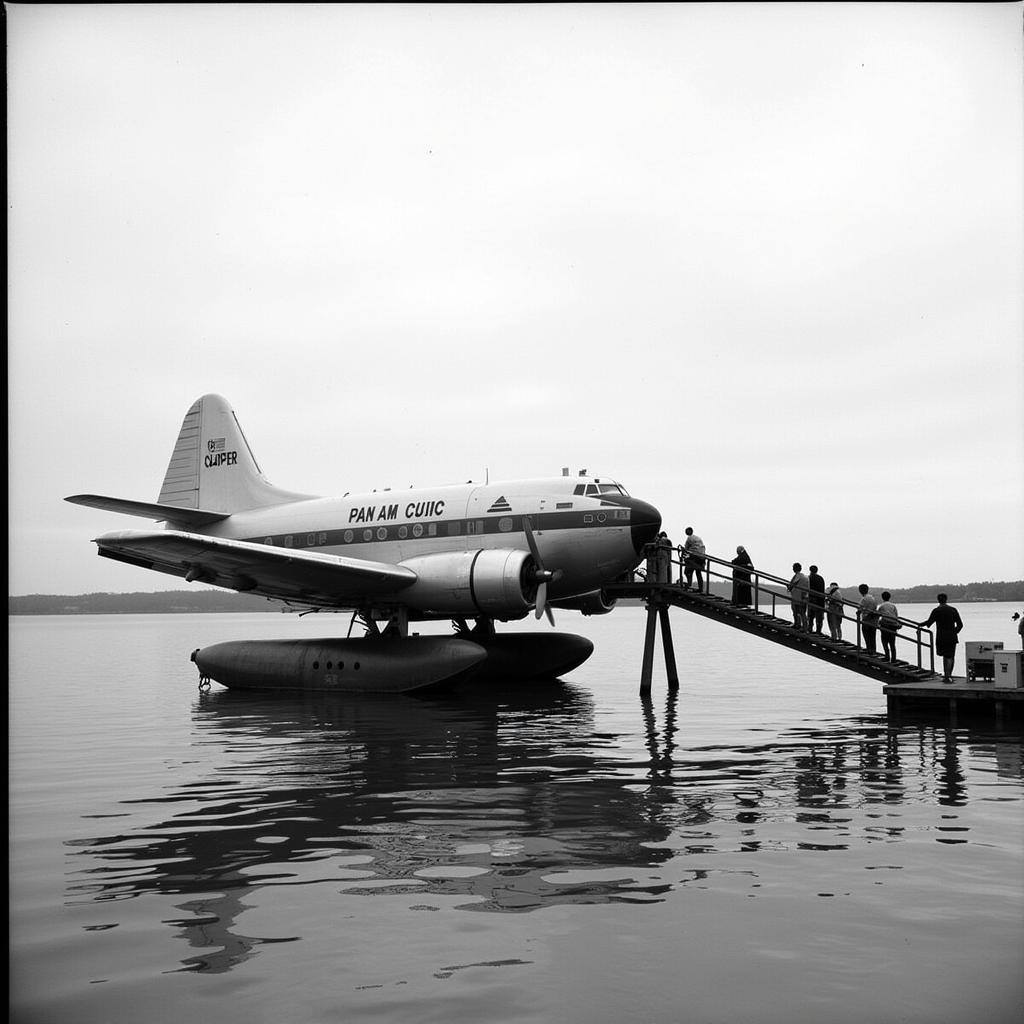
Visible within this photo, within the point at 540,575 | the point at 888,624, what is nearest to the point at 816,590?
the point at 888,624

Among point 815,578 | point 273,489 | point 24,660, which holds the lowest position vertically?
point 24,660

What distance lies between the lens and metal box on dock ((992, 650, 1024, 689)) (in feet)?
60.8

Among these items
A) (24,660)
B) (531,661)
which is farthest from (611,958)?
(24,660)

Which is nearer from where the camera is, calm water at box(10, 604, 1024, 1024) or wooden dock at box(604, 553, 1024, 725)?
calm water at box(10, 604, 1024, 1024)

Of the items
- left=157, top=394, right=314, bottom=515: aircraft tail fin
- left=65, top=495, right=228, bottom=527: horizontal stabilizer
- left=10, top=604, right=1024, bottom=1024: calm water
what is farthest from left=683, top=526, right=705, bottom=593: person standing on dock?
left=65, top=495, right=228, bottom=527: horizontal stabilizer

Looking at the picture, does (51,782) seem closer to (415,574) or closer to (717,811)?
(717,811)

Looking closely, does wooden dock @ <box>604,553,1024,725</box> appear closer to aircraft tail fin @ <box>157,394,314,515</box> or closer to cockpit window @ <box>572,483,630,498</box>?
cockpit window @ <box>572,483,630,498</box>

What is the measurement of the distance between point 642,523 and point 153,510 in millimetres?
14072

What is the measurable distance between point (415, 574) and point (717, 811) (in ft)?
52.0

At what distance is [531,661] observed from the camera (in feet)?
94.3

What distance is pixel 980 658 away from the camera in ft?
64.1

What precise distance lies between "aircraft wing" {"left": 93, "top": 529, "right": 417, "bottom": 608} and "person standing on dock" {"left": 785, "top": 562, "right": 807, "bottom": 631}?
9.40 metres

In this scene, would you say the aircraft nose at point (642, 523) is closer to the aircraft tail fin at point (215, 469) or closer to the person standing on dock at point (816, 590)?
the person standing on dock at point (816, 590)

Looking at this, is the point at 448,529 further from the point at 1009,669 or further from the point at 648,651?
the point at 1009,669
